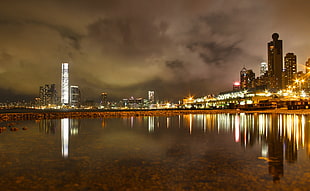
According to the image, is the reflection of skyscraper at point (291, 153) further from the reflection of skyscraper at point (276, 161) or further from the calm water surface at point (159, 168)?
the reflection of skyscraper at point (276, 161)

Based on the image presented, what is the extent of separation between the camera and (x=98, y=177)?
826 centimetres

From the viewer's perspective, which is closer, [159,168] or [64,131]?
[159,168]

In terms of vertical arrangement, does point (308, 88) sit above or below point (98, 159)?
above

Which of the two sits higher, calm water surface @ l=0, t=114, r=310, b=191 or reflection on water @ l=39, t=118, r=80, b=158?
calm water surface @ l=0, t=114, r=310, b=191

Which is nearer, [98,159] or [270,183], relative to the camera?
[270,183]

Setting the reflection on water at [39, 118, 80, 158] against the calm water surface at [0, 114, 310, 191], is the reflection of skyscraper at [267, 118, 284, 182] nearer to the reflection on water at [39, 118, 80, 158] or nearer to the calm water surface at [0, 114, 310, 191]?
the calm water surface at [0, 114, 310, 191]

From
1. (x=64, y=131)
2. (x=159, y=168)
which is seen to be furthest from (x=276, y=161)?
(x=64, y=131)

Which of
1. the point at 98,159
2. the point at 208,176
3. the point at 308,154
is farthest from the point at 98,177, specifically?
the point at 308,154

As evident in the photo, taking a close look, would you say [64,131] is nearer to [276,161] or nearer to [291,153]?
[276,161]

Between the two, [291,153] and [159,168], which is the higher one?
[291,153]

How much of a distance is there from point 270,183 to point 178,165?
399 centimetres

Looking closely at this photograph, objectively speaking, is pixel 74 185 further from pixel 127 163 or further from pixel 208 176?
pixel 208 176

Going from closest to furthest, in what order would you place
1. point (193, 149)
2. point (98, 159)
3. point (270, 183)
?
point (270, 183) → point (98, 159) → point (193, 149)

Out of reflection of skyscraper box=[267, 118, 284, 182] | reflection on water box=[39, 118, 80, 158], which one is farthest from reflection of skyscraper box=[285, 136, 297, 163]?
reflection on water box=[39, 118, 80, 158]
